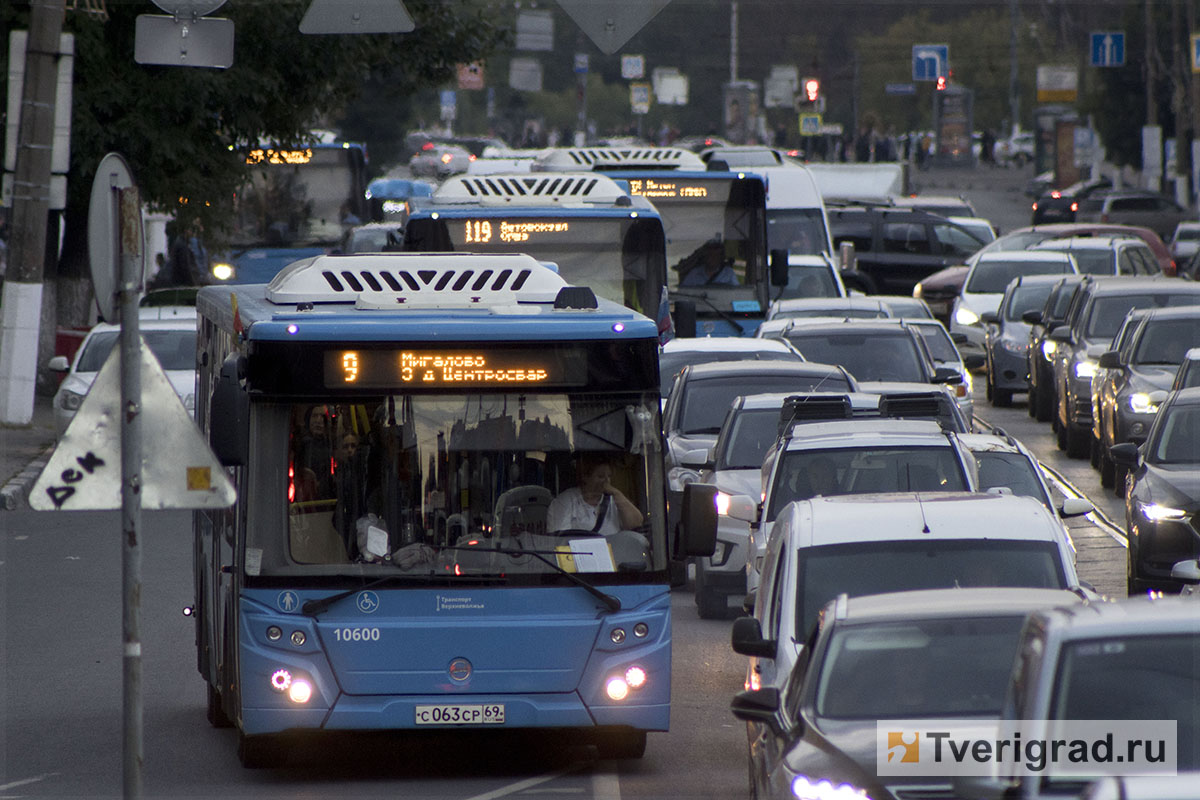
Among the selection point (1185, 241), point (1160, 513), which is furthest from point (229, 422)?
point (1185, 241)

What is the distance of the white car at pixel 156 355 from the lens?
23.9m

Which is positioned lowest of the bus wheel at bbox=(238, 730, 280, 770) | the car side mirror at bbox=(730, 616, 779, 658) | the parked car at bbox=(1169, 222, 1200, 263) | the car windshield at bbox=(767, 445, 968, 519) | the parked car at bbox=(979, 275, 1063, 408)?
the bus wheel at bbox=(238, 730, 280, 770)

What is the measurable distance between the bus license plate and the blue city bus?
2689 centimetres

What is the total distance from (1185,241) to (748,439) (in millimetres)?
38460

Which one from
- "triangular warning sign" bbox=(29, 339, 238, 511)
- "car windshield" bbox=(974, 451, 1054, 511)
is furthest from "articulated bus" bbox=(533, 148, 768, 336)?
"triangular warning sign" bbox=(29, 339, 238, 511)

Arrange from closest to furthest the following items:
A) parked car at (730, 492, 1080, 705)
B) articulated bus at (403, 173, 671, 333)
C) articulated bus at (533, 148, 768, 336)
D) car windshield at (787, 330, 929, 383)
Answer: parked car at (730, 492, 1080, 705)
car windshield at (787, 330, 929, 383)
articulated bus at (403, 173, 671, 333)
articulated bus at (533, 148, 768, 336)

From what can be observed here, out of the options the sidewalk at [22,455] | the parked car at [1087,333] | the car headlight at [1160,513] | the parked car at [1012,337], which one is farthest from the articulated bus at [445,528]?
the parked car at [1012,337]

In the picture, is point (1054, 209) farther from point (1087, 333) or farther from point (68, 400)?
point (68, 400)

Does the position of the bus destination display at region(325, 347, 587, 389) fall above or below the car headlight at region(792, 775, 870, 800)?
above

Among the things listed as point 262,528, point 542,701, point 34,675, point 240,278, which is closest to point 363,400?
point 262,528

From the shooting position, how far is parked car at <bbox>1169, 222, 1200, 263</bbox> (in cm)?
5119

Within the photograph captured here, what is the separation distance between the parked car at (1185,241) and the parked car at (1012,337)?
70.2 feet

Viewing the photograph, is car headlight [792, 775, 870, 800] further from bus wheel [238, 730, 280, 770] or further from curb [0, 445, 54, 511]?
curb [0, 445, 54, 511]

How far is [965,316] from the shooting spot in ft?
108
